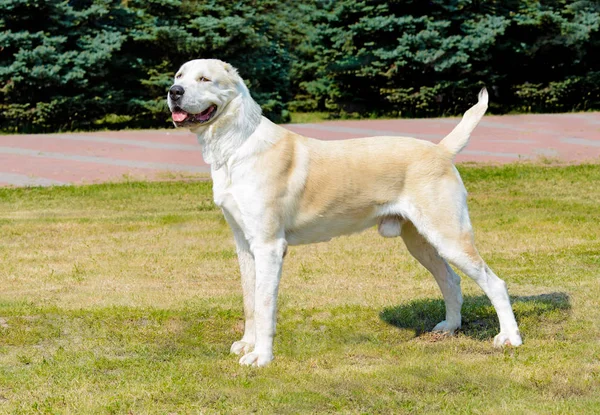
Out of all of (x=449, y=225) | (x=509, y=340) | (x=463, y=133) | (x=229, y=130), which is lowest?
(x=509, y=340)

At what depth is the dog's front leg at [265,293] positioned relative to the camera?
5.52 meters

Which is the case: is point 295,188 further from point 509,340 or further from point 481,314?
point 481,314

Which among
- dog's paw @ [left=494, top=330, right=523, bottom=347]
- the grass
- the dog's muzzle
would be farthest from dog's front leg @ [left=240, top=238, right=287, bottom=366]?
dog's paw @ [left=494, top=330, right=523, bottom=347]

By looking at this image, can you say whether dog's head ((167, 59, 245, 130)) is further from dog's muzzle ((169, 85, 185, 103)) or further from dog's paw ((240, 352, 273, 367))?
dog's paw ((240, 352, 273, 367))

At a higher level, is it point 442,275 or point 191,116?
point 191,116

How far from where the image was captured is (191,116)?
5.50 meters

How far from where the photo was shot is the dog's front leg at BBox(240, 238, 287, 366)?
552cm

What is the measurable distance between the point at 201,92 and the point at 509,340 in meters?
2.51

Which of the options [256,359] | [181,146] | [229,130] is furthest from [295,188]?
[181,146]

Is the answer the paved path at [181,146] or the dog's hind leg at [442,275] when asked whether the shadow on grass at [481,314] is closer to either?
the dog's hind leg at [442,275]

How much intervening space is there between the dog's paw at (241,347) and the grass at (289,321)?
0.36 feet

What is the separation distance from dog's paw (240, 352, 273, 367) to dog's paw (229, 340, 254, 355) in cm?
33

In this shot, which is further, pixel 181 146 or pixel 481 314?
pixel 181 146

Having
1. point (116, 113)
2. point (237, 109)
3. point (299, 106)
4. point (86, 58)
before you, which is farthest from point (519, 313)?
point (299, 106)
